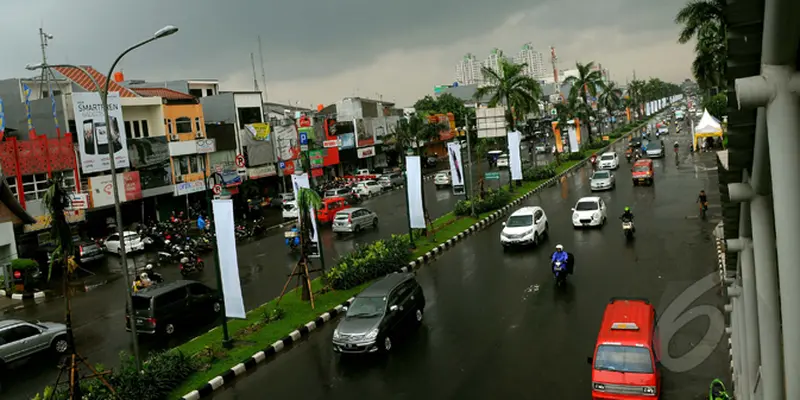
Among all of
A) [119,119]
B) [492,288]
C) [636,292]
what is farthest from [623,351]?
[119,119]

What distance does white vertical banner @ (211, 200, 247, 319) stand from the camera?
15.6m

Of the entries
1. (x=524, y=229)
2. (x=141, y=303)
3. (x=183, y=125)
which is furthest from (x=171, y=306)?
(x=183, y=125)

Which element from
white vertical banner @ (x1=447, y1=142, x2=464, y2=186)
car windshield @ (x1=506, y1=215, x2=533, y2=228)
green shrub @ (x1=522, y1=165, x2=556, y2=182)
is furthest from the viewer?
green shrub @ (x1=522, y1=165, x2=556, y2=182)

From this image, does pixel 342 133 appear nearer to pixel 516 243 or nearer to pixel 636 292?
pixel 516 243

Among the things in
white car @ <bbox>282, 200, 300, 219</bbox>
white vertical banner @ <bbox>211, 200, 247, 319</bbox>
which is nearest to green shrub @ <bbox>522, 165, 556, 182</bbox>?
white car @ <bbox>282, 200, 300, 219</bbox>

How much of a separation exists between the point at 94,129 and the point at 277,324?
2194 cm

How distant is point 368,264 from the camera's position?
2100 cm

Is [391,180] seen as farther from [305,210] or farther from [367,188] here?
[305,210]

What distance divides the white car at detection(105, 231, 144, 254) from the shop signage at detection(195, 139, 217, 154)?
34.2 ft

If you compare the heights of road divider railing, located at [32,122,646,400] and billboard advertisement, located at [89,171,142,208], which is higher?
billboard advertisement, located at [89,171,142,208]

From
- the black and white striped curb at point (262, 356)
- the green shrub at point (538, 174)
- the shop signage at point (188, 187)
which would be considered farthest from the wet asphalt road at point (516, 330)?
the shop signage at point (188, 187)

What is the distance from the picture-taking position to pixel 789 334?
3682 mm

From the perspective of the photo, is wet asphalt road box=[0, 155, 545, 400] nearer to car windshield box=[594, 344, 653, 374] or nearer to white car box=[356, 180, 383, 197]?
white car box=[356, 180, 383, 197]

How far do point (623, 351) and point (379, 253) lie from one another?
41.2 ft
